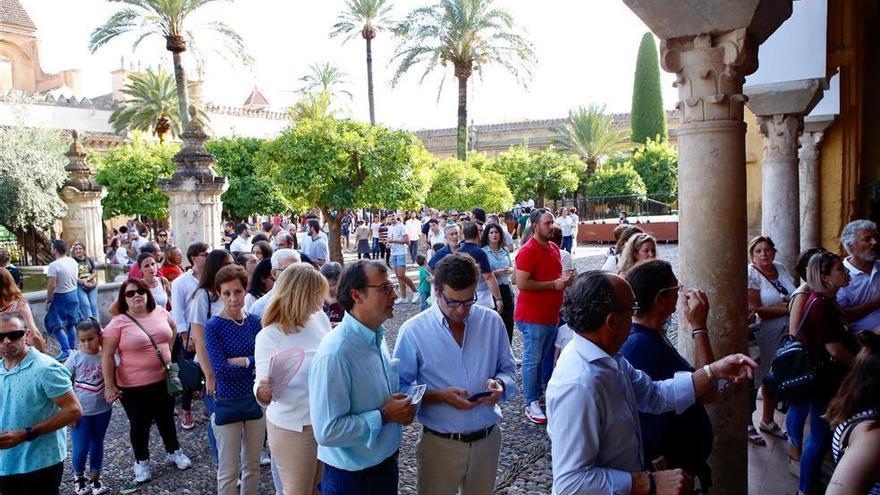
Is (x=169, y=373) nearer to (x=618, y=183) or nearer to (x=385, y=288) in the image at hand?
(x=385, y=288)

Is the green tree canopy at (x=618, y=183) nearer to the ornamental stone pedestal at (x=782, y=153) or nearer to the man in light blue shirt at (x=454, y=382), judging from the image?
the ornamental stone pedestal at (x=782, y=153)

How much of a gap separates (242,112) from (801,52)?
42728 mm

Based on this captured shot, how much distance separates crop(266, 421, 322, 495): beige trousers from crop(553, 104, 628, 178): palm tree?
36875 mm

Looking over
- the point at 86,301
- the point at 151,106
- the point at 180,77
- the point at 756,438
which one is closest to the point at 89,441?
the point at 756,438

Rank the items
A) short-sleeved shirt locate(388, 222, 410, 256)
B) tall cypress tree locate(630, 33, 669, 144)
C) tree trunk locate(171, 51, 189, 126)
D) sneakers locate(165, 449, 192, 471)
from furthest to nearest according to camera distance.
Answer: tall cypress tree locate(630, 33, 669, 144), tree trunk locate(171, 51, 189, 126), short-sleeved shirt locate(388, 222, 410, 256), sneakers locate(165, 449, 192, 471)

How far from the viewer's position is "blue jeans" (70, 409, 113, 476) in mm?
4914

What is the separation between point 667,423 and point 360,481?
1.36 m

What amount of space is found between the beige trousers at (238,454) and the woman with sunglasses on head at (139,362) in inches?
49.2

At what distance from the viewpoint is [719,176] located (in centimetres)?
380

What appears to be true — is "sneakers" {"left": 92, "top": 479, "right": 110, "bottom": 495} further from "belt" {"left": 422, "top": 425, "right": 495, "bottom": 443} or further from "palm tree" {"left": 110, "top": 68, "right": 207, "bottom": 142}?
"palm tree" {"left": 110, "top": 68, "right": 207, "bottom": 142}

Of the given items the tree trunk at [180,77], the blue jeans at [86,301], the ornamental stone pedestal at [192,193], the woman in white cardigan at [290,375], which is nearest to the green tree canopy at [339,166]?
the ornamental stone pedestal at [192,193]

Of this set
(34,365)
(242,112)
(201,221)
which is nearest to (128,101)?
(242,112)

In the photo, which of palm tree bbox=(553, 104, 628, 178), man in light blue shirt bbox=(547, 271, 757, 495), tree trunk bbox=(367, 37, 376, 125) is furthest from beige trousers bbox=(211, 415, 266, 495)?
palm tree bbox=(553, 104, 628, 178)

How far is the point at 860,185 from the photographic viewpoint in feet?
32.7
